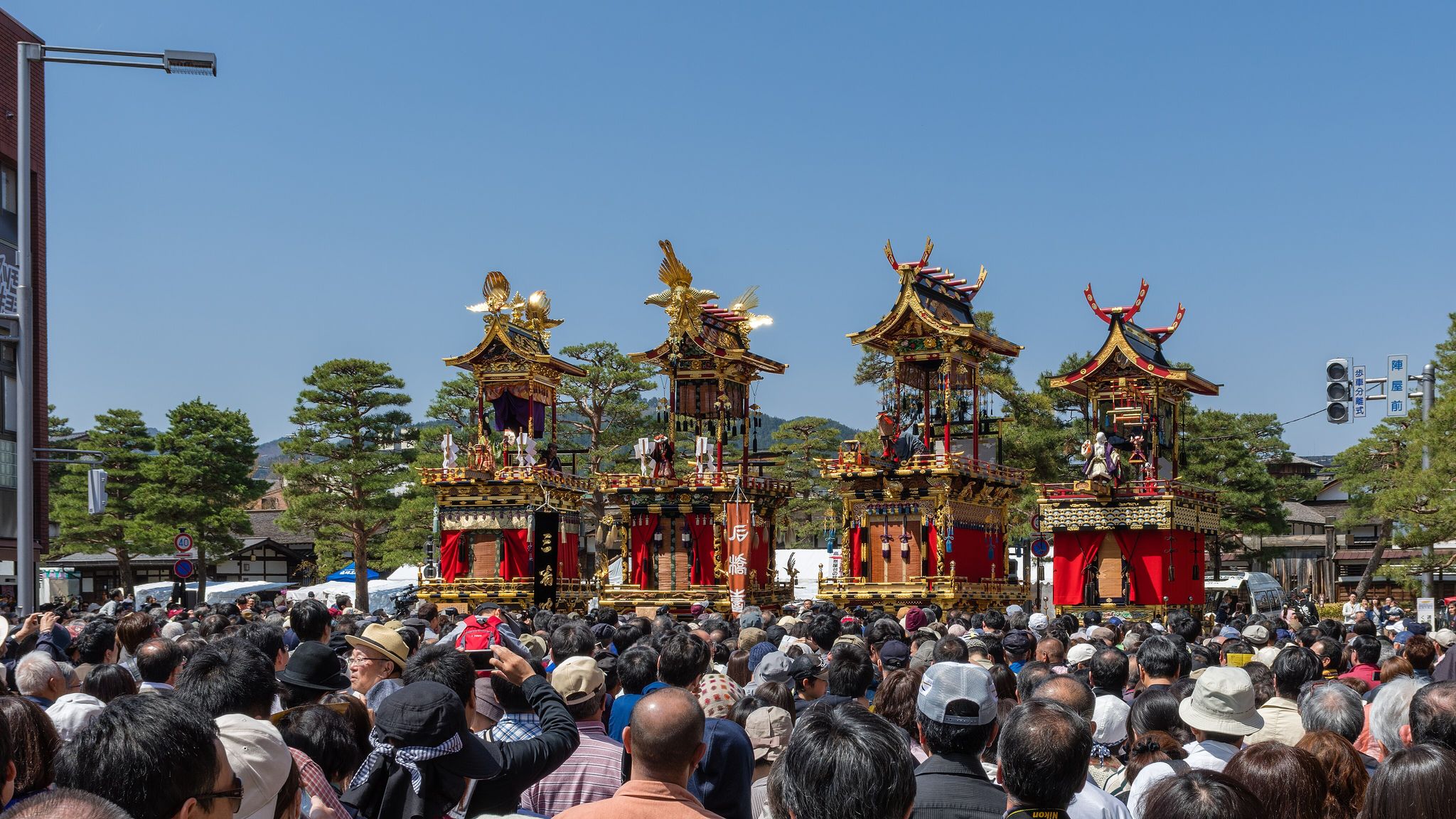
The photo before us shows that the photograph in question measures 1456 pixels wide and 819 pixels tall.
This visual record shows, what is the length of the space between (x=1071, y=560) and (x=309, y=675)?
32.7 metres

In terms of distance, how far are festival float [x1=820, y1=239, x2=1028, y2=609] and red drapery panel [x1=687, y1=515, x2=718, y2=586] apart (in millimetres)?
3856

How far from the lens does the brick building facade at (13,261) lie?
33750mm

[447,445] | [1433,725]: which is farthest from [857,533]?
[1433,725]

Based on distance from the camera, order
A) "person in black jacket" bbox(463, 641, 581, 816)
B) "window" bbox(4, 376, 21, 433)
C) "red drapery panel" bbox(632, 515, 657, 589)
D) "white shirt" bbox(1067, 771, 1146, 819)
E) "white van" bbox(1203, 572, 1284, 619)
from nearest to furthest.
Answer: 1. "white shirt" bbox(1067, 771, 1146, 819)
2. "person in black jacket" bbox(463, 641, 581, 816)
3. "window" bbox(4, 376, 21, 433)
4. "red drapery panel" bbox(632, 515, 657, 589)
5. "white van" bbox(1203, 572, 1284, 619)

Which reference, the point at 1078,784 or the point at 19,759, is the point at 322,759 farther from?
the point at 1078,784

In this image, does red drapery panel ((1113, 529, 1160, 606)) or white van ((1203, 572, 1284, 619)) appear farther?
white van ((1203, 572, 1284, 619))

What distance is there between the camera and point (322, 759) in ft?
19.9

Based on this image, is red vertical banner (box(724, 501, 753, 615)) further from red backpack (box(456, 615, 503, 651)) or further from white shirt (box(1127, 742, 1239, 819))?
white shirt (box(1127, 742, 1239, 819))

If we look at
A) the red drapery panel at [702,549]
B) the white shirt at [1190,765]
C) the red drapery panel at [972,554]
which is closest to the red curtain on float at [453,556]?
the red drapery panel at [702,549]

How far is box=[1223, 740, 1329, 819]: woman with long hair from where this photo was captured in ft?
16.2

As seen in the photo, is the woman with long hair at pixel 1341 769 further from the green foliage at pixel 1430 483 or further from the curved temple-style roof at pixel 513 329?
the curved temple-style roof at pixel 513 329

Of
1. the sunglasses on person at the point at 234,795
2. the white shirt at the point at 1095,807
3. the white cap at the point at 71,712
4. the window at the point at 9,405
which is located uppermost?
the window at the point at 9,405

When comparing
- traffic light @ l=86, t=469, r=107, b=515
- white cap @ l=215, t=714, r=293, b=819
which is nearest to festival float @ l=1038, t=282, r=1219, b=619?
traffic light @ l=86, t=469, r=107, b=515

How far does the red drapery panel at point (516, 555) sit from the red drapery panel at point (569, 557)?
91 cm
